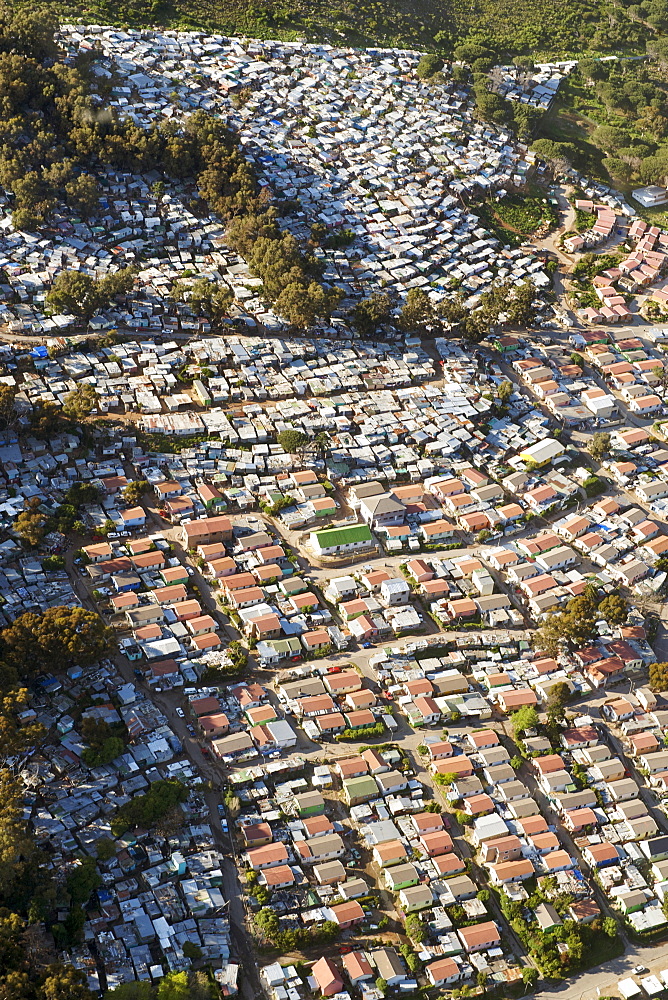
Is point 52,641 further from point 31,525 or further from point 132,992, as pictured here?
point 132,992

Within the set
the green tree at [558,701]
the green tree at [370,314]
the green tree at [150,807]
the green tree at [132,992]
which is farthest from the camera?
the green tree at [370,314]

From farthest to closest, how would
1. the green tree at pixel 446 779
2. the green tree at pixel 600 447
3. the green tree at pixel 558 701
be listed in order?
1. the green tree at pixel 600 447
2. the green tree at pixel 558 701
3. the green tree at pixel 446 779

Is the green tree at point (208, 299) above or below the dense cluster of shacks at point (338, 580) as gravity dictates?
above

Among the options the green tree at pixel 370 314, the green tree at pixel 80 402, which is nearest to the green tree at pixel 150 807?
the green tree at pixel 80 402

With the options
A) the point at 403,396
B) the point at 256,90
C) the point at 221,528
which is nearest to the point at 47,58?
the point at 256,90

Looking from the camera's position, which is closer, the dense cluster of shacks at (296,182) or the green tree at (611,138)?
the dense cluster of shacks at (296,182)

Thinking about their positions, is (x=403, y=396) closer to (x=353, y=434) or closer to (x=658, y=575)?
(x=353, y=434)

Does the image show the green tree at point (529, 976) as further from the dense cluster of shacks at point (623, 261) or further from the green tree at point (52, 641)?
the dense cluster of shacks at point (623, 261)

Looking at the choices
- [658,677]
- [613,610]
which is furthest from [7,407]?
[658,677]
